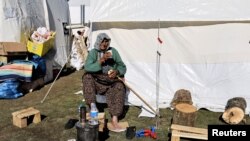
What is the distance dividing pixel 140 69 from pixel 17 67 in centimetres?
272

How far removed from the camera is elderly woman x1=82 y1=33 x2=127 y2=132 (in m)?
5.30

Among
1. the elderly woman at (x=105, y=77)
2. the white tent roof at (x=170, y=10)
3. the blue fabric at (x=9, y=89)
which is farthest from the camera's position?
the blue fabric at (x=9, y=89)

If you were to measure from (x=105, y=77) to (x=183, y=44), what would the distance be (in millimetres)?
1688

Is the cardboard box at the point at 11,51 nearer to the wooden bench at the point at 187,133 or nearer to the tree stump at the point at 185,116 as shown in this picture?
the tree stump at the point at 185,116

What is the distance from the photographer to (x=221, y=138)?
4.10 meters

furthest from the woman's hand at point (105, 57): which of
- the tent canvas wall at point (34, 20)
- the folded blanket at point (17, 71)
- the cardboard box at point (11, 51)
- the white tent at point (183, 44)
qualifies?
the tent canvas wall at point (34, 20)

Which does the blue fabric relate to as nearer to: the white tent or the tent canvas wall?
the tent canvas wall

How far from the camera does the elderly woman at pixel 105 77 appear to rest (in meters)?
5.30

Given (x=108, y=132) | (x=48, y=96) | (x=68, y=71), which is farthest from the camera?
(x=68, y=71)

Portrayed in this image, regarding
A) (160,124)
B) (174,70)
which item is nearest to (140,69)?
(174,70)

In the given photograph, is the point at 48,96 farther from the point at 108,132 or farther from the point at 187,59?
the point at 187,59

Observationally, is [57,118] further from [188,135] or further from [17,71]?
[188,135]

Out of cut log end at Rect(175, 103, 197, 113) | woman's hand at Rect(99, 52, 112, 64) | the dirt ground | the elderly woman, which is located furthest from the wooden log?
woman's hand at Rect(99, 52, 112, 64)

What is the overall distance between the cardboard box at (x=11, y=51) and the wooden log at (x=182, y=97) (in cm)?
382
